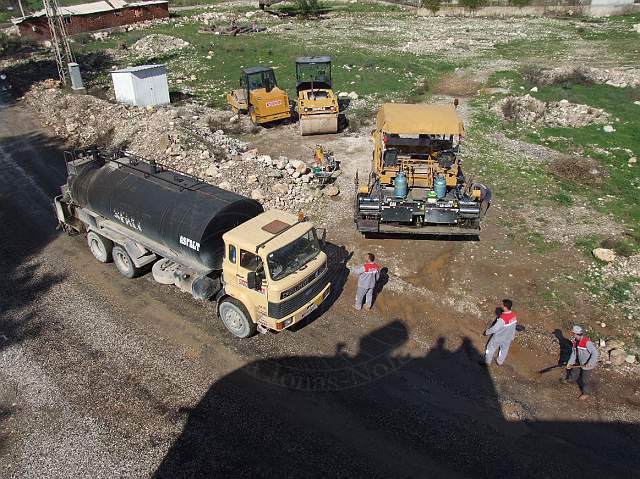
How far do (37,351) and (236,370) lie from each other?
4398 mm

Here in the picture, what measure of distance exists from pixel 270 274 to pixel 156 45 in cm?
3638

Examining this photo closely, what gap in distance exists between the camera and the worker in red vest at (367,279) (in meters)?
10.4

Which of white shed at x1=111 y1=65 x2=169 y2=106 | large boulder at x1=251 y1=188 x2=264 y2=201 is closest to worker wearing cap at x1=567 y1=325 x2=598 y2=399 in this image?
large boulder at x1=251 y1=188 x2=264 y2=201

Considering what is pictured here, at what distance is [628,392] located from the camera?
29.2 feet

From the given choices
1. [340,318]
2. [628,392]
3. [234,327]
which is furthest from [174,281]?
[628,392]

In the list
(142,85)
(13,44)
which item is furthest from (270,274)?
(13,44)

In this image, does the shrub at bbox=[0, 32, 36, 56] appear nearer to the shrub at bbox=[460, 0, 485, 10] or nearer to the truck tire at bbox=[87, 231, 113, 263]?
the truck tire at bbox=[87, 231, 113, 263]

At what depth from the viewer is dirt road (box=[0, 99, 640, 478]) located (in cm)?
772

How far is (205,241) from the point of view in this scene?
9.93m

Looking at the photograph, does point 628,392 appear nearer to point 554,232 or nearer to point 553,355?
point 553,355

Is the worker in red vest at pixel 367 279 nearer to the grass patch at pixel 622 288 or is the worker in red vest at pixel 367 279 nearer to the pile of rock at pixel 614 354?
the pile of rock at pixel 614 354

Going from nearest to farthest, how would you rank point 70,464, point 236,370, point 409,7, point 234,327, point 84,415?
1. point 70,464
2. point 84,415
3. point 236,370
4. point 234,327
5. point 409,7

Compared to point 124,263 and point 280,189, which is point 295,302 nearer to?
point 124,263

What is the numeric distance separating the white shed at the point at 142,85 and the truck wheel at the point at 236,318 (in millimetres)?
17850
